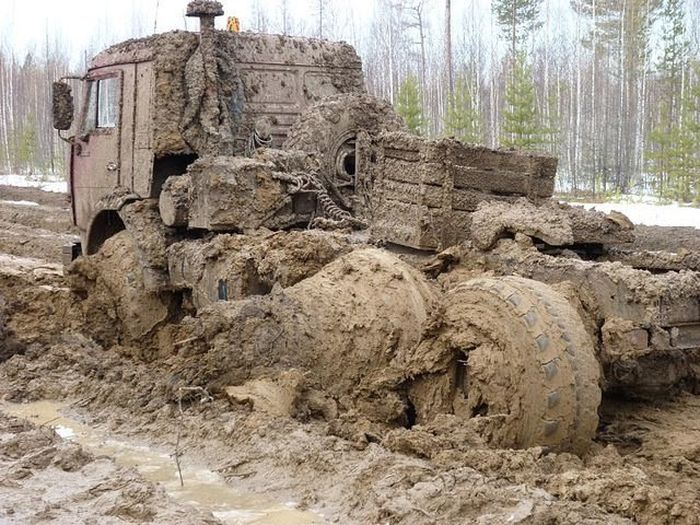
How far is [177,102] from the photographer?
8008 millimetres

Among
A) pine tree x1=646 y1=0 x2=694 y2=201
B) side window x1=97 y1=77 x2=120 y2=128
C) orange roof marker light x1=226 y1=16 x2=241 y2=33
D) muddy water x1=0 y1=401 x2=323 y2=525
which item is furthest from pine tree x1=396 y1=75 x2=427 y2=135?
muddy water x1=0 y1=401 x2=323 y2=525

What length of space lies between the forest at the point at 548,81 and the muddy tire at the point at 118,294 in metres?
18.3

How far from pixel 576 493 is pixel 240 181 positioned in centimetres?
406

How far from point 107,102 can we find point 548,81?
32.0 m

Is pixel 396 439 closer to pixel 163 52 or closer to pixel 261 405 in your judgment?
pixel 261 405

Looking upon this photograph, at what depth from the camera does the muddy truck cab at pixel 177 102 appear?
26.1ft

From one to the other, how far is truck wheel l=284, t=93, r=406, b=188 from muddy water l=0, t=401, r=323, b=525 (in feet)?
9.51

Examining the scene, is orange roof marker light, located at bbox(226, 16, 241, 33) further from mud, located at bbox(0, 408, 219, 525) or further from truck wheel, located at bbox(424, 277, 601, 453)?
truck wheel, located at bbox(424, 277, 601, 453)

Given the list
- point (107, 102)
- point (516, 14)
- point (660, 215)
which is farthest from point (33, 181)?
point (107, 102)

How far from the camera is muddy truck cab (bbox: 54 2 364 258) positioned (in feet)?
26.1

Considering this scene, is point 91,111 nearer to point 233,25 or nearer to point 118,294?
point 233,25

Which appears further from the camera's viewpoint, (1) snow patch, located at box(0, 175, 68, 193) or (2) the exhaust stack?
(1) snow patch, located at box(0, 175, 68, 193)

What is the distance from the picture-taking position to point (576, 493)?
374 cm

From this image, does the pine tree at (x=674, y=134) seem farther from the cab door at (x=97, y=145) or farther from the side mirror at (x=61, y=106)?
the side mirror at (x=61, y=106)
